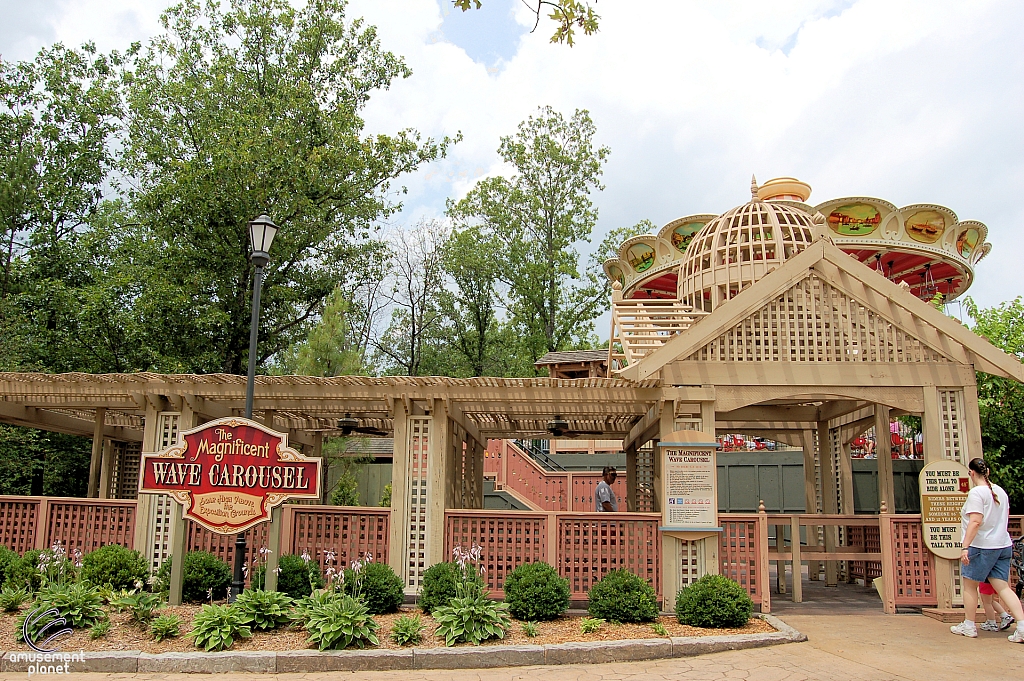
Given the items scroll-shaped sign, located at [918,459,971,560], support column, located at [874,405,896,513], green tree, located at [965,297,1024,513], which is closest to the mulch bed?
scroll-shaped sign, located at [918,459,971,560]

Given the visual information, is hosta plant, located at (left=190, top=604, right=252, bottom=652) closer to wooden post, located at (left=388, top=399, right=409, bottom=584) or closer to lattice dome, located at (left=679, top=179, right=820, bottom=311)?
wooden post, located at (left=388, top=399, right=409, bottom=584)

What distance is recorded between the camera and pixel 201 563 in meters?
9.98

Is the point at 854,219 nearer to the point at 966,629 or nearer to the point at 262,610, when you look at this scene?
the point at 966,629

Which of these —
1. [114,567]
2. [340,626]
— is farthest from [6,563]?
[340,626]

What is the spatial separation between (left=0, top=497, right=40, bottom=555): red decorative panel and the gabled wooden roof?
31.1ft

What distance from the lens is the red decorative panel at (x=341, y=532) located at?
10.6m

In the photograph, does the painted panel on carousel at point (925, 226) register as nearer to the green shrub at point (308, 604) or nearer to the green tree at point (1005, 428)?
the green tree at point (1005, 428)

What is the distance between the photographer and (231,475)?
888 cm

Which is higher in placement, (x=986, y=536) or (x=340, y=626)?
(x=986, y=536)

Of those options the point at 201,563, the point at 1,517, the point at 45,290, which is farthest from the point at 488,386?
the point at 45,290

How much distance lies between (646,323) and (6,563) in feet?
30.8

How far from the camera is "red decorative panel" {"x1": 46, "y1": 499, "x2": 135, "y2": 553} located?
35.5ft

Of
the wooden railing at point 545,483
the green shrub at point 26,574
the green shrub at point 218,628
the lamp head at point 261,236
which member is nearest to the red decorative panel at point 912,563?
the green shrub at point 218,628

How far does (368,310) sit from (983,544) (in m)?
31.0
